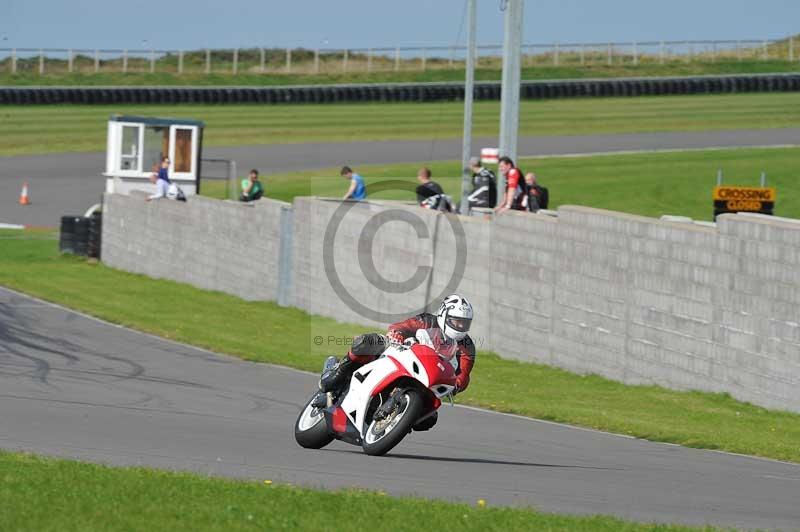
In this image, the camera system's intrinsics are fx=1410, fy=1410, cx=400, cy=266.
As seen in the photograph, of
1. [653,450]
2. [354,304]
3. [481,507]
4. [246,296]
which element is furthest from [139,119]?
[481,507]

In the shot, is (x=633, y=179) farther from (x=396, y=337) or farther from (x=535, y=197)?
(x=396, y=337)

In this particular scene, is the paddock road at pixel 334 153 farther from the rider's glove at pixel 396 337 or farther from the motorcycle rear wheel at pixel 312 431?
the rider's glove at pixel 396 337

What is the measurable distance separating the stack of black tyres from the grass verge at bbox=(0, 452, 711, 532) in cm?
2534

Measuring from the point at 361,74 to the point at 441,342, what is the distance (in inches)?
2514

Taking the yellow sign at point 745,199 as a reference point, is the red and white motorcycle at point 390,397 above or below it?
below

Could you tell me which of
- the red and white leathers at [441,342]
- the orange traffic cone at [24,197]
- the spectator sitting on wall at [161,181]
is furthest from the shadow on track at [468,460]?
the orange traffic cone at [24,197]

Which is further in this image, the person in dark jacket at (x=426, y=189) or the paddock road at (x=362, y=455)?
the person in dark jacket at (x=426, y=189)

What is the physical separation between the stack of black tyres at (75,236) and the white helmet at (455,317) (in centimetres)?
2451

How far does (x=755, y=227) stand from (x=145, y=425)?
768 centimetres

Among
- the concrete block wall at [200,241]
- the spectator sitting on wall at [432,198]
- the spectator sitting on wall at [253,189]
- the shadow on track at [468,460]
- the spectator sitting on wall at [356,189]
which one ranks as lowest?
the shadow on track at [468,460]

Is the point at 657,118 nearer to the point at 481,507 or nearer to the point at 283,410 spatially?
the point at 283,410

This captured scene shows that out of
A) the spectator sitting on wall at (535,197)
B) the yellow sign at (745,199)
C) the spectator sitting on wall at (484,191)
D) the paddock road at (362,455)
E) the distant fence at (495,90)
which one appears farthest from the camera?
the distant fence at (495,90)

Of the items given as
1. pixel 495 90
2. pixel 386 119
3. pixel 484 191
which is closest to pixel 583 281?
pixel 484 191

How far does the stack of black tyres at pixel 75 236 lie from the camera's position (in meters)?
34.0
